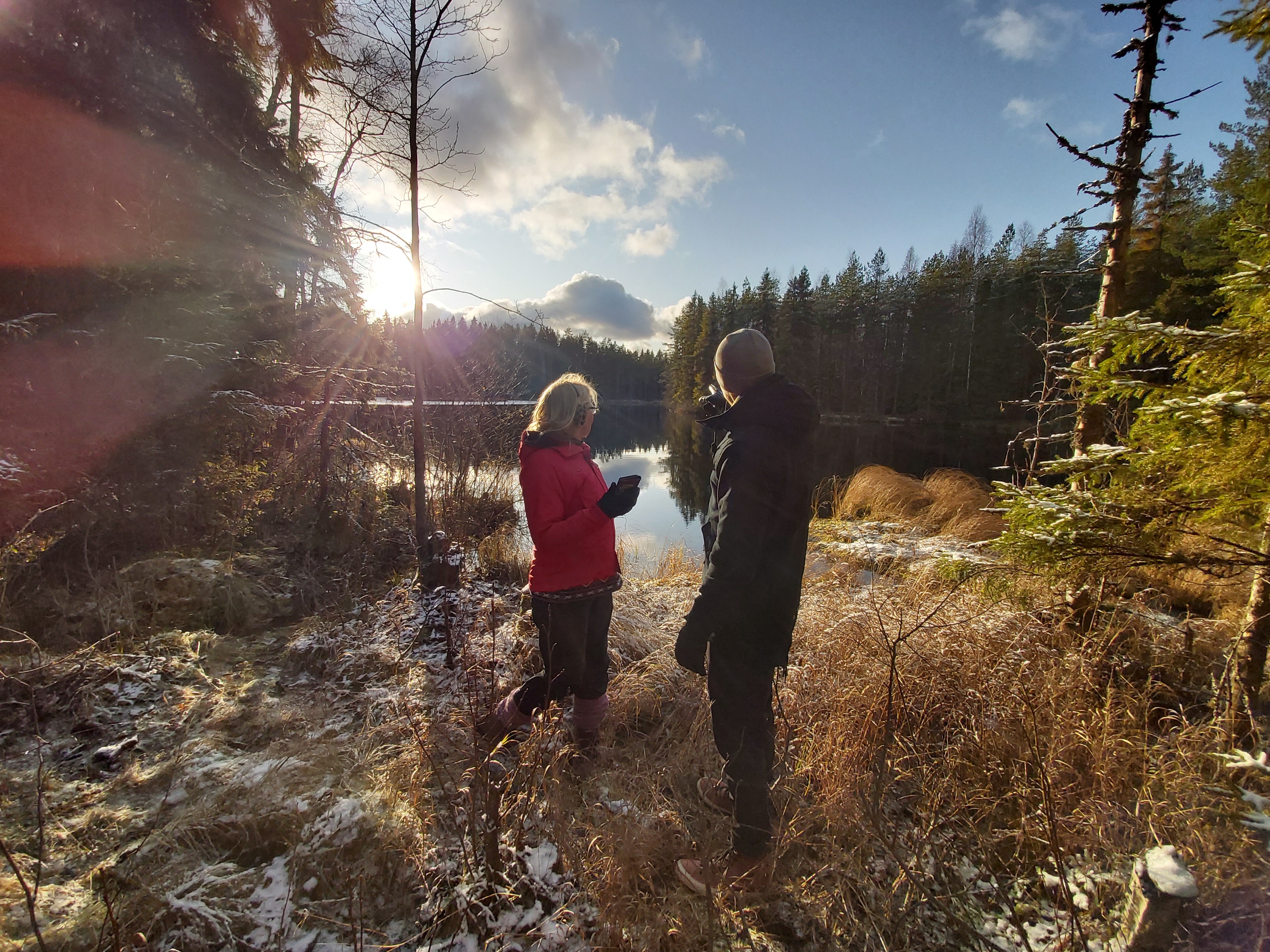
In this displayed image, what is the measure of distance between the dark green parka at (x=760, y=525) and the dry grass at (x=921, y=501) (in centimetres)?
836

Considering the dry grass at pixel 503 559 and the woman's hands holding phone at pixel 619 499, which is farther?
the dry grass at pixel 503 559

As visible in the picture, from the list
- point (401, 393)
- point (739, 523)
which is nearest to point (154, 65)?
point (401, 393)

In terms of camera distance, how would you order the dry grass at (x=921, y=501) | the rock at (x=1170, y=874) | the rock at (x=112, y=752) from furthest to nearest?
the dry grass at (x=921, y=501) → the rock at (x=112, y=752) → the rock at (x=1170, y=874)

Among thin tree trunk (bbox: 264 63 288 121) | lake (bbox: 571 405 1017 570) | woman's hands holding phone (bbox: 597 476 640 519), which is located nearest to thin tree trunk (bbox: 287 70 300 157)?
thin tree trunk (bbox: 264 63 288 121)

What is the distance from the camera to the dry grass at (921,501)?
8.93 meters

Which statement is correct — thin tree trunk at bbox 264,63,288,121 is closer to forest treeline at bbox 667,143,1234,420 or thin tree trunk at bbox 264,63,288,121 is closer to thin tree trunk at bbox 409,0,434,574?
thin tree trunk at bbox 409,0,434,574

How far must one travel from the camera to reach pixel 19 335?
10.8ft

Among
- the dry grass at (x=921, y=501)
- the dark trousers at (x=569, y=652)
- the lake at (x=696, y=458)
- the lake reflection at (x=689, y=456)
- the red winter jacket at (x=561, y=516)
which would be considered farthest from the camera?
the lake at (x=696, y=458)

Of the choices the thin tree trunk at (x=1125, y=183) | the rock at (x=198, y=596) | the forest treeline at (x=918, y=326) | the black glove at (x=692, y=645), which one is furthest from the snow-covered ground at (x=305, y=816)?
the forest treeline at (x=918, y=326)

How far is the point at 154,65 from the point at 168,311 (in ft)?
7.47

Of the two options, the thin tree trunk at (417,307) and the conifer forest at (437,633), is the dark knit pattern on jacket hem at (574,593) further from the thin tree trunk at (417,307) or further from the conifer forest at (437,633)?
the thin tree trunk at (417,307)

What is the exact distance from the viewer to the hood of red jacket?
227 cm

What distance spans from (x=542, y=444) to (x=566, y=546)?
1.67 ft

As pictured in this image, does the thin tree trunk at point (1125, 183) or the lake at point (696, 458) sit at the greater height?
the thin tree trunk at point (1125, 183)
